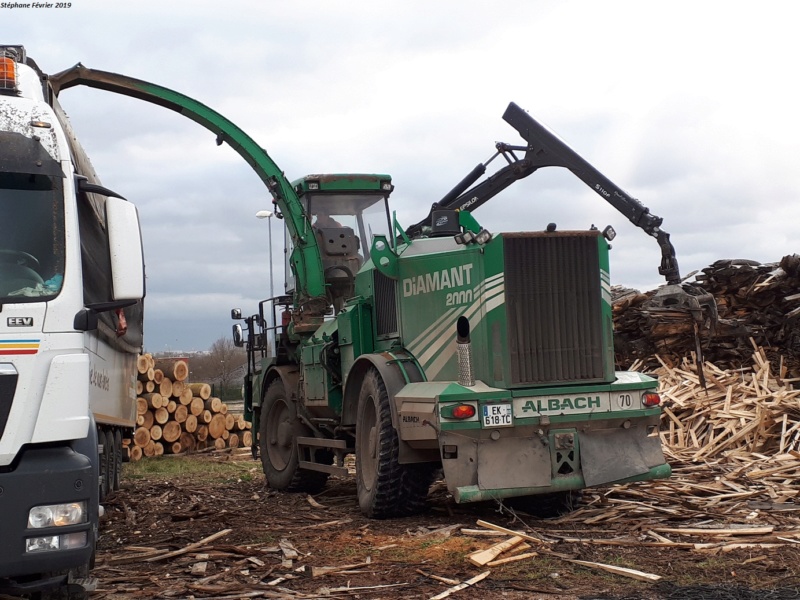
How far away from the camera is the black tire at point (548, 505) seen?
28.4ft

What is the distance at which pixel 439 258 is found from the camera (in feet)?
28.6

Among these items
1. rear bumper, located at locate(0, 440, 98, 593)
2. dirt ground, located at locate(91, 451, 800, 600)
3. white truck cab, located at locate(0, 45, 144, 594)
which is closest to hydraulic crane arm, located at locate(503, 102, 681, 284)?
dirt ground, located at locate(91, 451, 800, 600)

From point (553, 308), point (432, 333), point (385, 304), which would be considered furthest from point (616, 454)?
point (385, 304)

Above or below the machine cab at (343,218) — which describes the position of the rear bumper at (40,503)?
below

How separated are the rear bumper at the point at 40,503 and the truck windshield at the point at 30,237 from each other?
0.91m

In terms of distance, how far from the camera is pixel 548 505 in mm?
8672

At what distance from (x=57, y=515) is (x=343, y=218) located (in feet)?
24.4

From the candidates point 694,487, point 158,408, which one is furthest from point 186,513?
point 158,408

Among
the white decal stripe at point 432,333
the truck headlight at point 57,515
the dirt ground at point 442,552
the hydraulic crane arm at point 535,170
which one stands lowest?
the dirt ground at point 442,552

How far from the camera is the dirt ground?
20.0 feet

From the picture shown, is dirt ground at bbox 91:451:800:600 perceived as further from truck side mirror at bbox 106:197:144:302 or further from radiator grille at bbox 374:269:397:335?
truck side mirror at bbox 106:197:144:302

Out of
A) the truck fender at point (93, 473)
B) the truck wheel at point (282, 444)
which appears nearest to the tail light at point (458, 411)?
the truck fender at point (93, 473)

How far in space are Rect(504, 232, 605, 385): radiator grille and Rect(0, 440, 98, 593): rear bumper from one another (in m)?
3.96

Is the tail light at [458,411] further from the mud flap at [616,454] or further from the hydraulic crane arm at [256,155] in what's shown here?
the hydraulic crane arm at [256,155]
